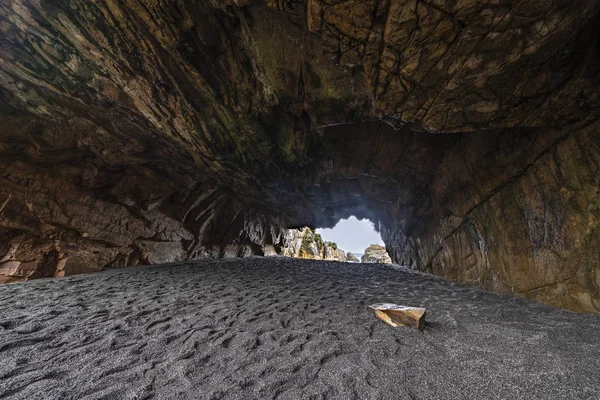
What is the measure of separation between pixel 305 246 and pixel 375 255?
1682 centimetres

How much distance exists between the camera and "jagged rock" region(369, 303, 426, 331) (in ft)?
13.9

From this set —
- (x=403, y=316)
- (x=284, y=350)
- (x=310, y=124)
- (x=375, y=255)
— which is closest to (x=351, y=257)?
(x=375, y=255)

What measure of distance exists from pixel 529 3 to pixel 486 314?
236 inches

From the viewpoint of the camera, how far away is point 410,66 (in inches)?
187

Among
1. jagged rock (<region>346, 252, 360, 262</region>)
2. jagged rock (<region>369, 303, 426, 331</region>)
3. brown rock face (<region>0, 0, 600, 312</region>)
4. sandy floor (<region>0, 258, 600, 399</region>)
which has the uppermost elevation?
brown rock face (<region>0, 0, 600, 312</region>)

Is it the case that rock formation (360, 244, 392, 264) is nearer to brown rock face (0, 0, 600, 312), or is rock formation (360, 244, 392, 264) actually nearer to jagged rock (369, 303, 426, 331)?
brown rock face (0, 0, 600, 312)

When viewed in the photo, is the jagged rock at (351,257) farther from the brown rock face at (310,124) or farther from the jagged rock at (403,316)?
the jagged rock at (403,316)

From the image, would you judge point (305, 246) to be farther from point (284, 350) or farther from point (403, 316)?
point (284, 350)

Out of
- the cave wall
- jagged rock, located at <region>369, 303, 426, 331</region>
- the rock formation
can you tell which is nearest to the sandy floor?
jagged rock, located at <region>369, 303, 426, 331</region>

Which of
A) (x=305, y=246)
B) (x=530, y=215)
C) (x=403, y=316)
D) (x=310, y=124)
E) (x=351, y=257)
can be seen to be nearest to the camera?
(x=403, y=316)

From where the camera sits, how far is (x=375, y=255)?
150 ft

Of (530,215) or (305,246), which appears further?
(305,246)

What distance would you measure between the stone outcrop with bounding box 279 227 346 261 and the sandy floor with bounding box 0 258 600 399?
71.8 ft

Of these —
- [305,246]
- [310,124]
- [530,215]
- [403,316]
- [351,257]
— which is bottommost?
[403,316]
